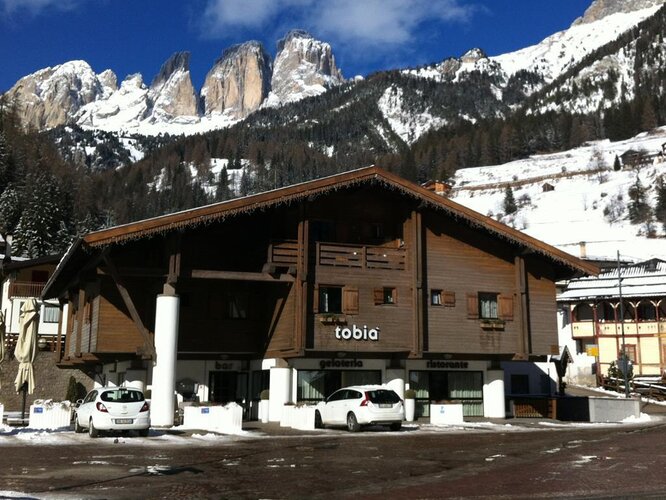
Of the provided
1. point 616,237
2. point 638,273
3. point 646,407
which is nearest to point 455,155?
point 616,237

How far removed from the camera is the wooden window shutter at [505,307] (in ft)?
118

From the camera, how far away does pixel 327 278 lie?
32938 mm

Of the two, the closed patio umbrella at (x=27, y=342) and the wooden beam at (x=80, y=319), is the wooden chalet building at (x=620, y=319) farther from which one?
the closed patio umbrella at (x=27, y=342)

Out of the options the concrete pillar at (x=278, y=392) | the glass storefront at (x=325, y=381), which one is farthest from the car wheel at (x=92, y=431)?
the glass storefront at (x=325, y=381)

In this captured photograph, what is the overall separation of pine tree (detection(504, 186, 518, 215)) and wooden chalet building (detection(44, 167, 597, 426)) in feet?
358

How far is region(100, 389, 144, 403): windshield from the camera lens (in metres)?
23.5

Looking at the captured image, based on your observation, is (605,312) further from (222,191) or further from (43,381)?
(222,191)

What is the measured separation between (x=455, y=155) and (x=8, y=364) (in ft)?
531

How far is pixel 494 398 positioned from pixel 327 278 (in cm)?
1040

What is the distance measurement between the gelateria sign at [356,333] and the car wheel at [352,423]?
5663 millimetres

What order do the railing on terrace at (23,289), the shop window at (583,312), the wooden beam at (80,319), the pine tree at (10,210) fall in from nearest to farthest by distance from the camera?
Result: 1. the wooden beam at (80,319)
2. the railing on terrace at (23,289)
3. the shop window at (583,312)
4. the pine tree at (10,210)

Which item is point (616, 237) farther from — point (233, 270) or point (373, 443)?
point (373, 443)

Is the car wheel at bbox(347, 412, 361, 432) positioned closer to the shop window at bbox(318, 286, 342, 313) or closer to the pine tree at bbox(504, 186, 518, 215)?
the shop window at bbox(318, 286, 342, 313)

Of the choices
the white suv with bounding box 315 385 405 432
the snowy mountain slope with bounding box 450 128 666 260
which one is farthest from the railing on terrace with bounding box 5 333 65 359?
the snowy mountain slope with bounding box 450 128 666 260
